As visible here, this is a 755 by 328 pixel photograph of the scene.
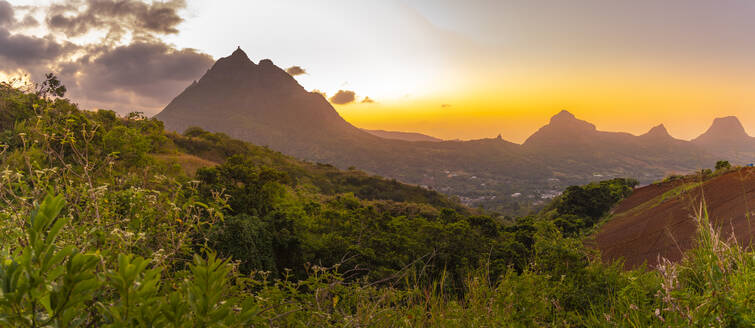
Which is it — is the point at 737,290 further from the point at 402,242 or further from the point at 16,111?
the point at 16,111

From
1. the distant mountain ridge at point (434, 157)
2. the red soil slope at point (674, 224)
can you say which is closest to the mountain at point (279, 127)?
the distant mountain ridge at point (434, 157)

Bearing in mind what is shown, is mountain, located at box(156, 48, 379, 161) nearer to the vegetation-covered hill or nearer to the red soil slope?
the red soil slope

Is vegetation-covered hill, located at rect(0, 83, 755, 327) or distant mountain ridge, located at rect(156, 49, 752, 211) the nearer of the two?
vegetation-covered hill, located at rect(0, 83, 755, 327)

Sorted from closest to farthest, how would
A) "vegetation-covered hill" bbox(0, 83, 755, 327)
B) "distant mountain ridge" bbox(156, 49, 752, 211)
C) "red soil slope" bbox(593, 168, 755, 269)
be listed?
"vegetation-covered hill" bbox(0, 83, 755, 327)
"red soil slope" bbox(593, 168, 755, 269)
"distant mountain ridge" bbox(156, 49, 752, 211)

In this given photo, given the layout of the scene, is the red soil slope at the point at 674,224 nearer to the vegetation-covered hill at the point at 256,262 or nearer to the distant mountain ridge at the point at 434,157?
the vegetation-covered hill at the point at 256,262

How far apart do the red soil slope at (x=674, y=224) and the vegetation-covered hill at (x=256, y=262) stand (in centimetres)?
302

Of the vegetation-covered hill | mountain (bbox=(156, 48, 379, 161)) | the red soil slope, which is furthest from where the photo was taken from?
mountain (bbox=(156, 48, 379, 161))

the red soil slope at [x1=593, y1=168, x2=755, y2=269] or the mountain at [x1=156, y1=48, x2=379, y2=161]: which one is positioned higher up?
the mountain at [x1=156, y1=48, x2=379, y2=161]

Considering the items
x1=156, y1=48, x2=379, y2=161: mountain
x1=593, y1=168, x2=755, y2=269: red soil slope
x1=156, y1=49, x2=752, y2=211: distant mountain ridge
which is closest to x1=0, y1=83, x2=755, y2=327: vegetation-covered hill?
x1=593, y1=168, x2=755, y2=269: red soil slope

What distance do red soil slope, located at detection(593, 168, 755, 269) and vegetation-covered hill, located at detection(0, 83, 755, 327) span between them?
3.02 meters

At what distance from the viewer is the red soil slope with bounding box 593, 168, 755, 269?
9.84 m

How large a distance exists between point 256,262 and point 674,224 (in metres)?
14.5

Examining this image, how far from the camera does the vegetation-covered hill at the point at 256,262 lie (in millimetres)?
889

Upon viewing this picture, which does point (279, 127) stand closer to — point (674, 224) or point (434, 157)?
point (434, 157)
